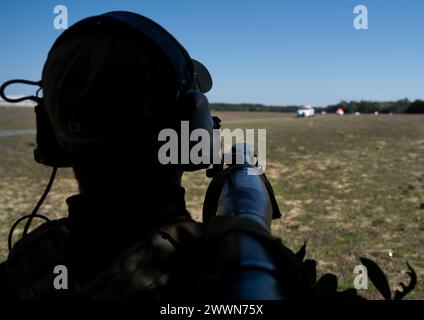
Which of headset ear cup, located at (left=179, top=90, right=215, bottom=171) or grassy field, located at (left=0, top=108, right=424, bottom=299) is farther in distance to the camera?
grassy field, located at (left=0, top=108, right=424, bottom=299)

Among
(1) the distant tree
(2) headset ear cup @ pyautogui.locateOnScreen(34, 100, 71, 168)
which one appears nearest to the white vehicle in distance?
(1) the distant tree

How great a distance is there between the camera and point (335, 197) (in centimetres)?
1273

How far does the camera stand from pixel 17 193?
13.1 meters

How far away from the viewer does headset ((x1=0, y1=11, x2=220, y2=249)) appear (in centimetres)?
138

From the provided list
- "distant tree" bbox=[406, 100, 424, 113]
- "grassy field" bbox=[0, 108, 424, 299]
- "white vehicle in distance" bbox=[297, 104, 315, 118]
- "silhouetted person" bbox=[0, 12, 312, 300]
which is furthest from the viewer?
"distant tree" bbox=[406, 100, 424, 113]

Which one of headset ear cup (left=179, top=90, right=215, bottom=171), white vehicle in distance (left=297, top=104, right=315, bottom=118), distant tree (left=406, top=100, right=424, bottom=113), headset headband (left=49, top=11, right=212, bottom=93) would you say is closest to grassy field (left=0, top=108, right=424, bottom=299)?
headset ear cup (left=179, top=90, right=215, bottom=171)

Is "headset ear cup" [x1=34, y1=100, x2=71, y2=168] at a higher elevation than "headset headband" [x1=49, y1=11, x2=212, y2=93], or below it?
below

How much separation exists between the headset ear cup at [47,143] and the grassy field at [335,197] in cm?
561

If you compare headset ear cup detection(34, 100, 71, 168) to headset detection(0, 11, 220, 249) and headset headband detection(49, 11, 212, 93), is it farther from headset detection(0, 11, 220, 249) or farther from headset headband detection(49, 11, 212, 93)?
headset headband detection(49, 11, 212, 93)

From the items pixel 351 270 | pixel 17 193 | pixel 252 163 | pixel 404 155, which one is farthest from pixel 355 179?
pixel 252 163

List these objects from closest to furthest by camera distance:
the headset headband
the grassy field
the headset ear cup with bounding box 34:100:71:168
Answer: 1. the headset headband
2. the headset ear cup with bounding box 34:100:71:168
3. the grassy field

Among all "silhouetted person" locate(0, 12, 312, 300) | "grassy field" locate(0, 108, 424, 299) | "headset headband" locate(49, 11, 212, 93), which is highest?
"headset headband" locate(49, 11, 212, 93)

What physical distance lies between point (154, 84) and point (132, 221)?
1.29 feet

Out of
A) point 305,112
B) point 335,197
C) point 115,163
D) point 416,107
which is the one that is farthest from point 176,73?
point 416,107
